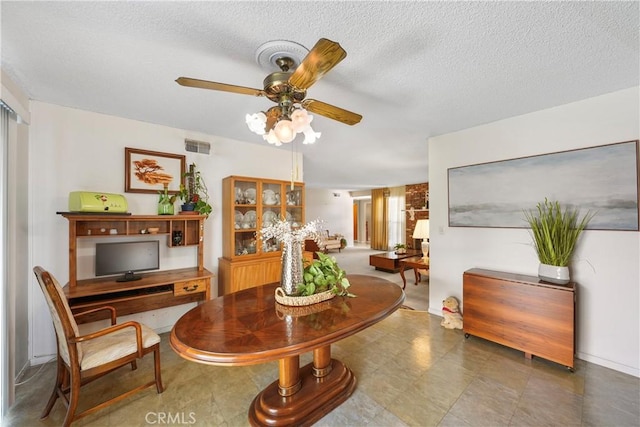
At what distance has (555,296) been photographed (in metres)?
2.18

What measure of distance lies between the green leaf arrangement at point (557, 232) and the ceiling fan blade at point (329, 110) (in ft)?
6.96

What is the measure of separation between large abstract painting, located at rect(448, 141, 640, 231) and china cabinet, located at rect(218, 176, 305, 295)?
218 cm

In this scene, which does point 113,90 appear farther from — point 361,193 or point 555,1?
point 361,193

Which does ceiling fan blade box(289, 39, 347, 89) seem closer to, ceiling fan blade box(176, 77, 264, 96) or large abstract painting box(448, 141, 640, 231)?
ceiling fan blade box(176, 77, 264, 96)

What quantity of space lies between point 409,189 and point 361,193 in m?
2.39

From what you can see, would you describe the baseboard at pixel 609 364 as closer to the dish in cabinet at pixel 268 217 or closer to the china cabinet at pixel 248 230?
the china cabinet at pixel 248 230

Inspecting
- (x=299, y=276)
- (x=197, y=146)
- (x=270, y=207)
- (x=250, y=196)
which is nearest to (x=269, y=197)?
(x=270, y=207)

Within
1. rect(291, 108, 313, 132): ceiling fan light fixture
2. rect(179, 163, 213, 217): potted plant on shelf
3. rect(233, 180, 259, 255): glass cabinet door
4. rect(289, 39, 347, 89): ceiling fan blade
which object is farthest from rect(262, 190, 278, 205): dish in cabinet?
rect(289, 39, 347, 89): ceiling fan blade

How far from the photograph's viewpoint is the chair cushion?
159 cm

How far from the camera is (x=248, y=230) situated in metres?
3.17

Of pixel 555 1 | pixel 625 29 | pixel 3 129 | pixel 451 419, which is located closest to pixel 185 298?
pixel 3 129

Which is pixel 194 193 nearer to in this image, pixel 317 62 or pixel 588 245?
pixel 317 62

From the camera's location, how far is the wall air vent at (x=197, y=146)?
9.89ft

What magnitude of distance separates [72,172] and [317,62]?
2.72 meters
